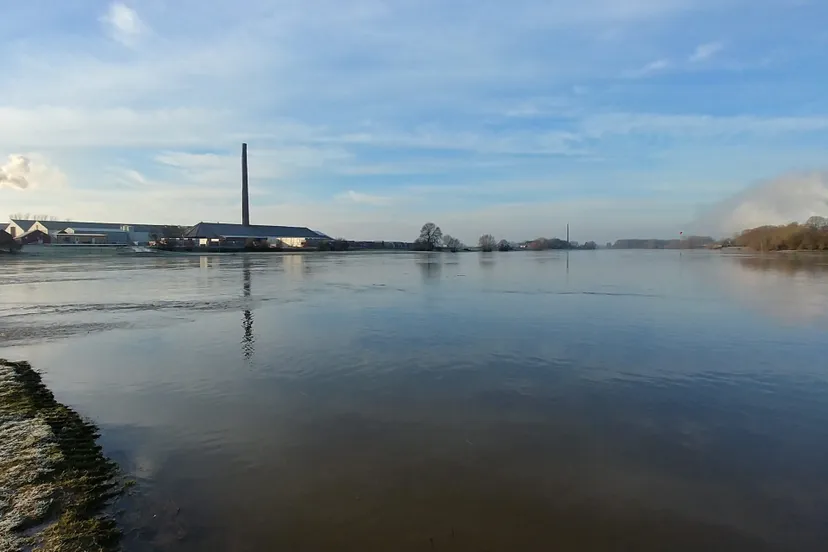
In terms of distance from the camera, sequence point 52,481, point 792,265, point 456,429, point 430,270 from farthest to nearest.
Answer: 1. point 792,265
2. point 430,270
3. point 456,429
4. point 52,481

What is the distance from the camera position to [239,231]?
108m

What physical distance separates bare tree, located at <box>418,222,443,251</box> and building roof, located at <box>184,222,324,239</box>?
1226 inches

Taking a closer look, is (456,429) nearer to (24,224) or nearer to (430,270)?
(430,270)

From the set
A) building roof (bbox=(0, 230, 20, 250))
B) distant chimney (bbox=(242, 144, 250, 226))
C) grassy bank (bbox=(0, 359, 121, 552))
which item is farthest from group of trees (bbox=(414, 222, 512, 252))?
grassy bank (bbox=(0, 359, 121, 552))

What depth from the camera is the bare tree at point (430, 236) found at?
134 metres

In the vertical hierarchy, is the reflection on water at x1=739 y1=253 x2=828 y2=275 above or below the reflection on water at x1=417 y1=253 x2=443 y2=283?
above

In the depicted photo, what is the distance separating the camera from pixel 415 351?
10.9 m

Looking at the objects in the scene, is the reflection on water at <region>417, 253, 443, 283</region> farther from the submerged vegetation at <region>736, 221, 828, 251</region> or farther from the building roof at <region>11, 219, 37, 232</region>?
the building roof at <region>11, 219, 37, 232</region>

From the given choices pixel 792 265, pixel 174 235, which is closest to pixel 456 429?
pixel 792 265

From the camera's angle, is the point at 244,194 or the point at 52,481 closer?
the point at 52,481

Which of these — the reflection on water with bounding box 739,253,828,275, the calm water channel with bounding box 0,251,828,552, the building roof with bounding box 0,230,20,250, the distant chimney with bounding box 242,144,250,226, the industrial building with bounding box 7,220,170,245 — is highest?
the distant chimney with bounding box 242,144,250,226

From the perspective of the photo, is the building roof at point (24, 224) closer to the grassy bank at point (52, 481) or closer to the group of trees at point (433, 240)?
the group of trees at point (433, 240)

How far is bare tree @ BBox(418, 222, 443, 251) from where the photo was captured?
134250 mm

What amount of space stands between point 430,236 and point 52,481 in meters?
130
